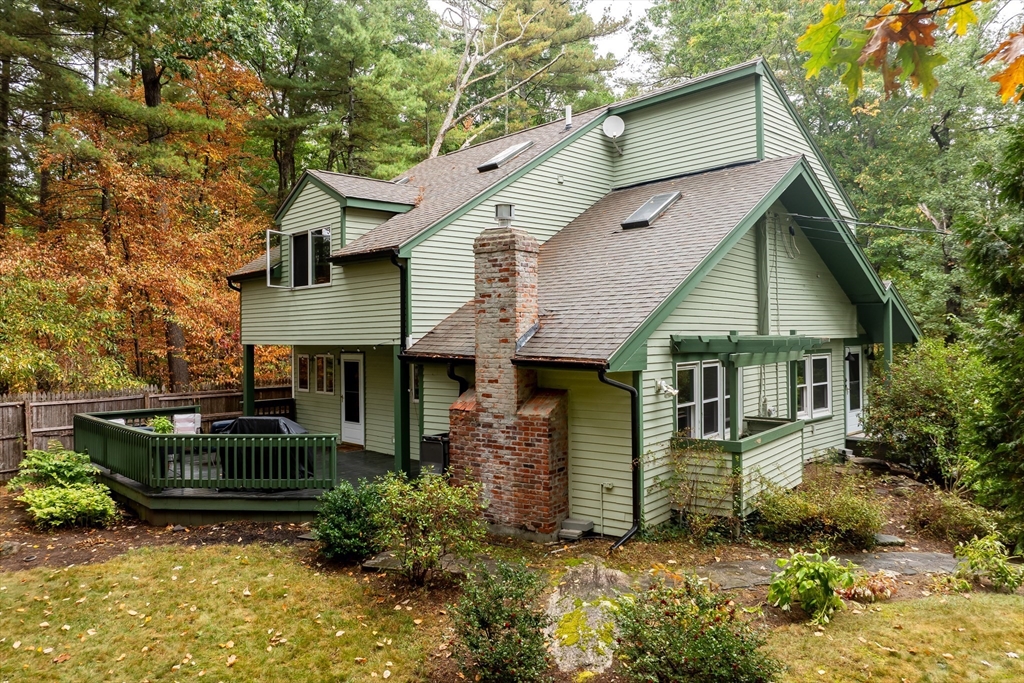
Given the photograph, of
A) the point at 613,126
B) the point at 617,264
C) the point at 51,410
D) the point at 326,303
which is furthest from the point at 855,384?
the point at 51,410

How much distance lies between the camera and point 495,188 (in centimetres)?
1278

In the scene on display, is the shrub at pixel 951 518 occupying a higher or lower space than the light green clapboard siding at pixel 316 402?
lower

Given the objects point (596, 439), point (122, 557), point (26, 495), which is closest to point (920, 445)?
point (596, 439)

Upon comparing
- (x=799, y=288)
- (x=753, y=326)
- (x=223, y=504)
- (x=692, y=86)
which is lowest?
(x=223, y=504)

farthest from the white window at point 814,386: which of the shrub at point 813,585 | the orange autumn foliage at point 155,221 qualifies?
the orange autumn foliage at point 155,221

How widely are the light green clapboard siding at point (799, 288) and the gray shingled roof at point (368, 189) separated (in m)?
7.49

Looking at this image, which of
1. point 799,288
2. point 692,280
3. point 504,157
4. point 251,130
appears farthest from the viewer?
point 251,130

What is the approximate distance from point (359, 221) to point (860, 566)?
408 inches

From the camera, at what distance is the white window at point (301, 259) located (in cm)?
1350

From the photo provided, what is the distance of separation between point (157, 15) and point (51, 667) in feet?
59.3

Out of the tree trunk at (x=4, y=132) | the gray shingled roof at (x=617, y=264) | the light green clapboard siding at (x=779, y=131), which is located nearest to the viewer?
the gray shingled roof at (x=617, y=264)

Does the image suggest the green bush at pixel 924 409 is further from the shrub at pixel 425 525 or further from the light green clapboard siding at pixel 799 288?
the shrub at pixel 425 525

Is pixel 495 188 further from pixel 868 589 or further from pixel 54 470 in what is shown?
pixel 54 470

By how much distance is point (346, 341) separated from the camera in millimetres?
12695
